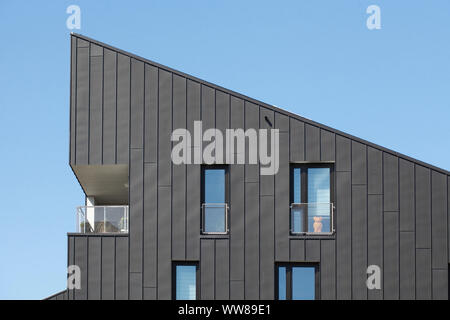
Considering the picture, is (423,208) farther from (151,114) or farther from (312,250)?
(151,114)

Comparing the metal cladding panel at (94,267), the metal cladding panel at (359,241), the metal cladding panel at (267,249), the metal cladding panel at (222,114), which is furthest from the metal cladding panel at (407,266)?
the metal cladding panel at (94,267)

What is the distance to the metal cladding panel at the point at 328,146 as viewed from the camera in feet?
83.3

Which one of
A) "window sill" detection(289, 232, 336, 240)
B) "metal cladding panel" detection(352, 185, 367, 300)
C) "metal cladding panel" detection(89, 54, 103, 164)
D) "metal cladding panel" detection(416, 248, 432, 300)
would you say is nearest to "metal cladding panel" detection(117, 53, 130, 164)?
"metal cladding panel" detection(89, 54, 103, 164)

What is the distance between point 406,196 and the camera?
82.2ft

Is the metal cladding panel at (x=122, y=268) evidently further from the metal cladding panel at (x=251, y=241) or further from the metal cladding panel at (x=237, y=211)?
the metal cladding panel at (x=251, y=241)

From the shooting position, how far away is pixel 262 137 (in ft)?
83.5

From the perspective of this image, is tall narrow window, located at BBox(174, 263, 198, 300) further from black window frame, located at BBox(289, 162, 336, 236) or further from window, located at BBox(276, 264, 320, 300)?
black window frame, located at BBox(289, 162, 336, 236)

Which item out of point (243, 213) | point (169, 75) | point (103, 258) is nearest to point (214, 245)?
point (243, 213)

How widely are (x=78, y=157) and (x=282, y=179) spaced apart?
5.59 metres

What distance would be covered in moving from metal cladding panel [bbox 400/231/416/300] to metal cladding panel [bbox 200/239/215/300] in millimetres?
4993

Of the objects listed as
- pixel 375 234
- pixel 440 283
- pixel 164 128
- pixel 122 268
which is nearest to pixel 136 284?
pixel 122 268

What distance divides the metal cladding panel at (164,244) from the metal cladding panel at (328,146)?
428cm

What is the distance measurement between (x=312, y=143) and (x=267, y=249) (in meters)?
3.11

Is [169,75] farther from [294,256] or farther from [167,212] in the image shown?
[294,256]
